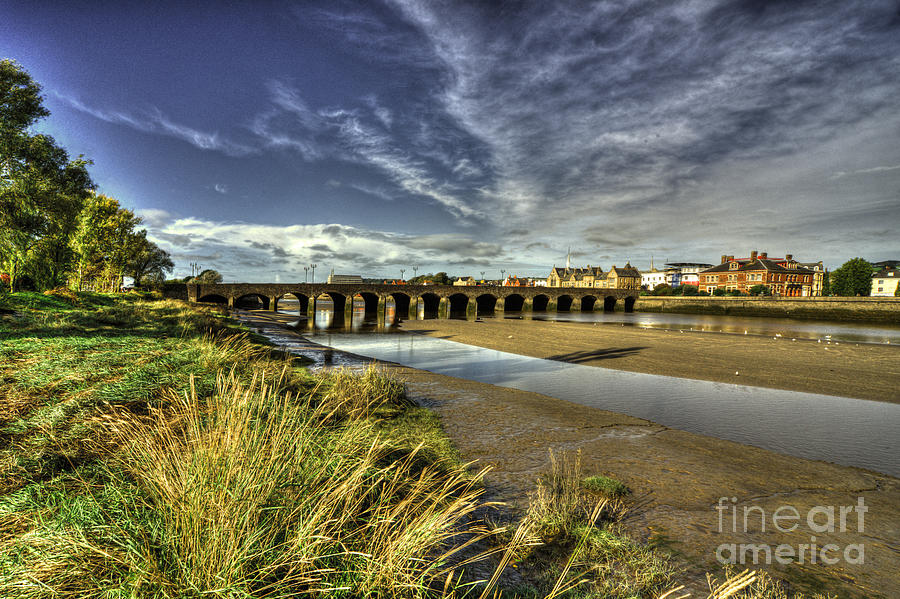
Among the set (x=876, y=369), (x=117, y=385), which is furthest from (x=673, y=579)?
(x=876, y=369)

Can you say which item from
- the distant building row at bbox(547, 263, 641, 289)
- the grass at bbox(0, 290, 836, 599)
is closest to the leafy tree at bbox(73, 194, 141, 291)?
the grass at bbox(0, 290, 836, 599)

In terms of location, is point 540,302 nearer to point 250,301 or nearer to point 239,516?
point 250,301

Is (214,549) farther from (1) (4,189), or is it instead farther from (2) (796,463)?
(1) (4,189)

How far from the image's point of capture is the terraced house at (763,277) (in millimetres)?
100375

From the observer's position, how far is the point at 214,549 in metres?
2.07

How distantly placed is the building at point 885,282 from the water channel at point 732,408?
456ft

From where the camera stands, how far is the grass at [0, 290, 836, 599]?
6.81 ft

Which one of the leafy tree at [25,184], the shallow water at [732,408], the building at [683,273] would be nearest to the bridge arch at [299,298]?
the leafy tree at [25,184]

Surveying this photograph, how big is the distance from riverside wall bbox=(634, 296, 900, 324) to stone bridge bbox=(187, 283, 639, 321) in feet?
51.0

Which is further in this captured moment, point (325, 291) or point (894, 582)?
point (325, 291)

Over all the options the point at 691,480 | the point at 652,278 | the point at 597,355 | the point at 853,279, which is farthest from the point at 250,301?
the point at 652,278

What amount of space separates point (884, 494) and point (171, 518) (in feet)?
31.0

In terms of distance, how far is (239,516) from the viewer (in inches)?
90.8

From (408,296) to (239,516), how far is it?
71.6 m
